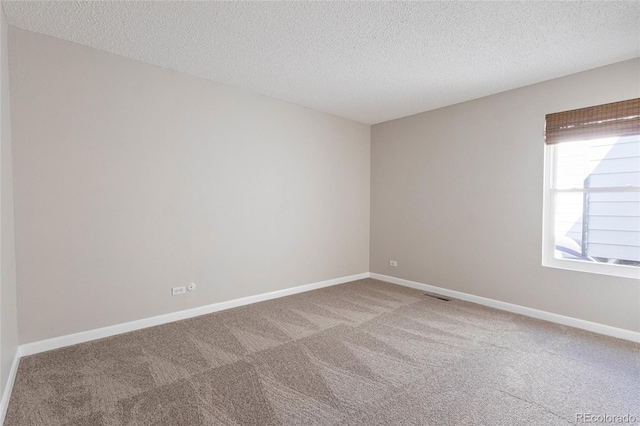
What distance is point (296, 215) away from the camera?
4.38 m

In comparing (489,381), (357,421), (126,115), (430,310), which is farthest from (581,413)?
(126,115)

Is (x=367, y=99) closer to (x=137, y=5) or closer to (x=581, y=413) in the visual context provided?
(x=137, y=5)

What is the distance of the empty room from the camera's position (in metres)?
2.11

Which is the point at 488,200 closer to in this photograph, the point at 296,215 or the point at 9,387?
the point at 296,215

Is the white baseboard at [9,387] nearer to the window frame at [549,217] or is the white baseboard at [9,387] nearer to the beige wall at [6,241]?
the beige wall at [6,241]

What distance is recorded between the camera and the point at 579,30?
7.96 ft

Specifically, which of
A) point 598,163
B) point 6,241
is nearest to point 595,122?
point 598,163

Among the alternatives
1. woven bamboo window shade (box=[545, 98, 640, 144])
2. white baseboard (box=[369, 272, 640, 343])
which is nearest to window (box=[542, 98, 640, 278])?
woven bamboo window shade (box=[545, 98, 640, 144])

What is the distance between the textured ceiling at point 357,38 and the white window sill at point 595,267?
201 cm

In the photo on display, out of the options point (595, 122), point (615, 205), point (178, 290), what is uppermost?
point (595, 122)

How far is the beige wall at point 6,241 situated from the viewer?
195 cm

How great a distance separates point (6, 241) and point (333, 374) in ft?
8.22

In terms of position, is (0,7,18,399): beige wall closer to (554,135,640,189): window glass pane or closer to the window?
the window

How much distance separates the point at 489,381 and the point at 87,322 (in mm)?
3420
